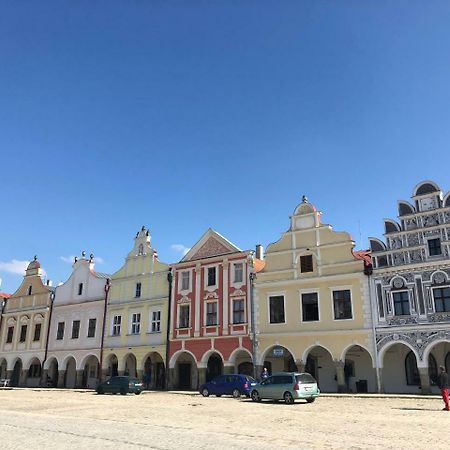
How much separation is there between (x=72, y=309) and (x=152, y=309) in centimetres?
1024

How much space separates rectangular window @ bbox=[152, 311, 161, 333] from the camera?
39188 mm

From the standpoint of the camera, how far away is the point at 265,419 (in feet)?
51.8

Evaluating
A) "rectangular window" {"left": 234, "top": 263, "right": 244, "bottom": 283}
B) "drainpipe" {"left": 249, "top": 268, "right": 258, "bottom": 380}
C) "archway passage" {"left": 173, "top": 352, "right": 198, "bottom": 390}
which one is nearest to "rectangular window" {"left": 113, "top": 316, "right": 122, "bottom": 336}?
"archway passage" {"left": 173, "top": 352, "right": 198, "bottom": 390}

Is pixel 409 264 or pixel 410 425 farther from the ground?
pixel 409 264

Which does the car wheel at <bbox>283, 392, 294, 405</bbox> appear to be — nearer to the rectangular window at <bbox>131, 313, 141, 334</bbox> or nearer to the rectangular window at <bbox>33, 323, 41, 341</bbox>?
the rectangular window at <bbox>131, 313, 141, 334</bbox>

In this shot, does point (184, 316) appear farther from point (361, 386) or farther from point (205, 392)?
point (361, 386)

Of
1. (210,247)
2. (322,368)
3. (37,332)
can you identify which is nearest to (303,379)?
(322,368)

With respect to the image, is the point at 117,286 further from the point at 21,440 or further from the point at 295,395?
the point at 21,440

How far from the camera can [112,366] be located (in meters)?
42.0

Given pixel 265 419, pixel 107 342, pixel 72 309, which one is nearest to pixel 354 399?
pixel 265 419

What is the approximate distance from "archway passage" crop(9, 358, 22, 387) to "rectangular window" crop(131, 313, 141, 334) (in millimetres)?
16532

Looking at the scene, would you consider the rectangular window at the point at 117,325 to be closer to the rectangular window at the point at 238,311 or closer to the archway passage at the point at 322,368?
the rectangular window at the point at 238,311

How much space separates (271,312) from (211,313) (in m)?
5.35

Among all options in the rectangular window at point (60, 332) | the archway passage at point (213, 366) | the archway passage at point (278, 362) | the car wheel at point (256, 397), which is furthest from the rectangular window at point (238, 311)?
the rectangular window at point (60, 332)
